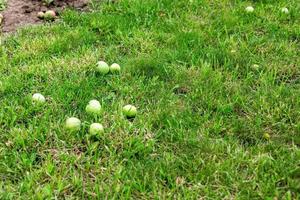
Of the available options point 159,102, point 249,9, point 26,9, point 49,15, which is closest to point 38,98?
point 159,102

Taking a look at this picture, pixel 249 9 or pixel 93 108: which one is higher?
pixel 249 9

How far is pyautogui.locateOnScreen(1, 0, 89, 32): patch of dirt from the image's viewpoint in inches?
207

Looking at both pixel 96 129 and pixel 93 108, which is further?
pixel 93 108

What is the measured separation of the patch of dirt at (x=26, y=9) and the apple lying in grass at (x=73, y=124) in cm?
208

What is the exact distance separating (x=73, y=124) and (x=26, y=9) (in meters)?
2.54

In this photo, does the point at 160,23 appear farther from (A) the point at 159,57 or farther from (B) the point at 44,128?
(B) the point at 44,128

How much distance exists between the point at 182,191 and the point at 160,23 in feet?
8.59

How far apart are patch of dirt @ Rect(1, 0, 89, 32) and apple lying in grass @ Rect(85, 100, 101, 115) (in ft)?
6.43

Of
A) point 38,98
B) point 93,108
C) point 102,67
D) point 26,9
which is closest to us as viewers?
point 93,108

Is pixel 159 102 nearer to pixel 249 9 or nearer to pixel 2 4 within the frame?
pixel 249 9

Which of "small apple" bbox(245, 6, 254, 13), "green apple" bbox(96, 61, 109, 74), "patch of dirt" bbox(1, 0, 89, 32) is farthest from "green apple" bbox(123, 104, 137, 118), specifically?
"small apple" bbox(245, 6, 254, 13)

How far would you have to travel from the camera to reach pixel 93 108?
3672 millimetres

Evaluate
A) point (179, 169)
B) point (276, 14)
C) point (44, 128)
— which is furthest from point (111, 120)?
point (276, 14)

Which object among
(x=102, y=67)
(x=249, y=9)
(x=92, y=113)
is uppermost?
(x=249, y=9)
